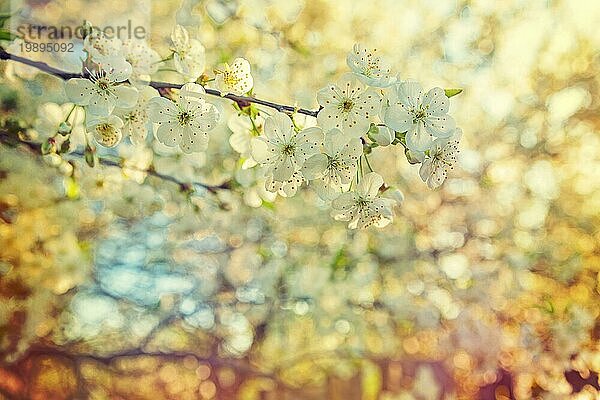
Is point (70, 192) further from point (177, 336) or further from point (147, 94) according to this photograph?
point (177, 336)

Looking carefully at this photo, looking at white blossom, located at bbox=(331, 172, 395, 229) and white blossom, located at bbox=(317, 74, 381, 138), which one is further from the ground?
white blossom, located at bbox=(317, 74, 381, 138)

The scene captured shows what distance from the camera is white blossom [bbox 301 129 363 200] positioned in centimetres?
49

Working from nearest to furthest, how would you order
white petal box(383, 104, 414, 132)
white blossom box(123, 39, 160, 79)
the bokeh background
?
white petal box(383, 104, 414, 132), white blossom box(123, 39, 160, 79), the bokeh background

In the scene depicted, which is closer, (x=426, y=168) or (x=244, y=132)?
(x=426, y=168)

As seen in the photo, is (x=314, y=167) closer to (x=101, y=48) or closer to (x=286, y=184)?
(x=286, y=184)

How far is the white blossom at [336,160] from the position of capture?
19.1 inches

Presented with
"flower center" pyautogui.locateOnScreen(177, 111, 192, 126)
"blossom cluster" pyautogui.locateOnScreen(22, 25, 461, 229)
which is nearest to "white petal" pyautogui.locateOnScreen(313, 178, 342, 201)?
"blossom cluster" pyautogui.locateOnScreen(22, 25, 461, 229)

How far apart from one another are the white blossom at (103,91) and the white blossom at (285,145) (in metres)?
0.11

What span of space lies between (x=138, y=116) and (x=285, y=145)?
136 millimetres

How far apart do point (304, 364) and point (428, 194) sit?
0.60 meters

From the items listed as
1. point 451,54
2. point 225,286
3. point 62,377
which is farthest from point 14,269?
point 451,54

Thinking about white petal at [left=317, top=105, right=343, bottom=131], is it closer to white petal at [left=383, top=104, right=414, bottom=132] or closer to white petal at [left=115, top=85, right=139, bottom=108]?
white petal at [left=383, top=104, right=414, bottom=132]

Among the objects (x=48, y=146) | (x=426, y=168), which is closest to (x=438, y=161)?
(x=426, y=168)

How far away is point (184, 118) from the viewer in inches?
20.8
